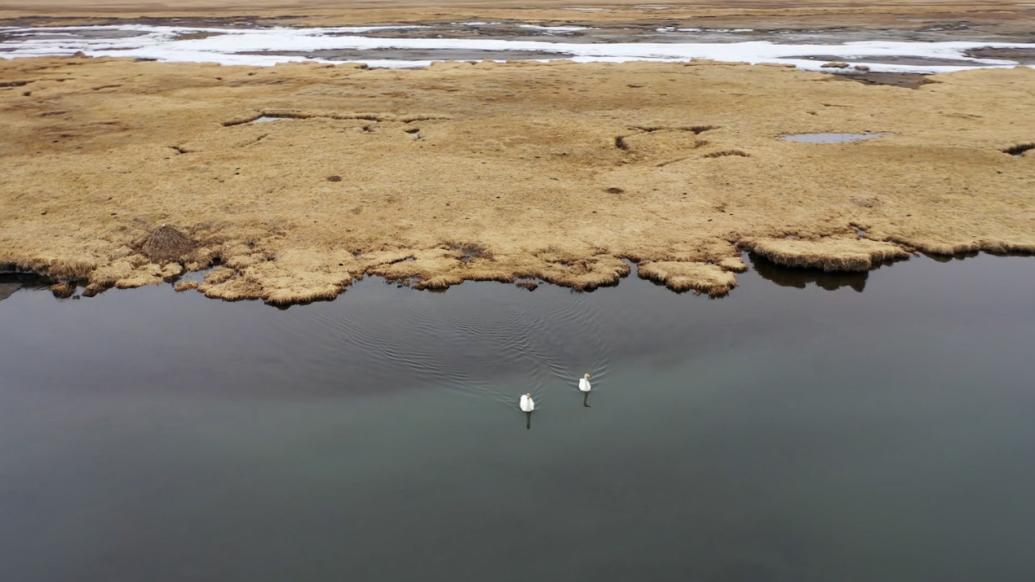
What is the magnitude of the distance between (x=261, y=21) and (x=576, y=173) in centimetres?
9048

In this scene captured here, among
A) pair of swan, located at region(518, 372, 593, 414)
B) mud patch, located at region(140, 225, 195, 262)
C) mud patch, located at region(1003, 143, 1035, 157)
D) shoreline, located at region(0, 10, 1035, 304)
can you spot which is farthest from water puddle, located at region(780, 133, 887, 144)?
mud patch, located at region(140, 225, 195, 262)

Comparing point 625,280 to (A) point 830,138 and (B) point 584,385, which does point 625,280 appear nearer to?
(B) point 584,385

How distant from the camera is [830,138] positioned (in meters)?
35.7

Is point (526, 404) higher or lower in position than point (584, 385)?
lower

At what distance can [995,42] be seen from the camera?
239 ft

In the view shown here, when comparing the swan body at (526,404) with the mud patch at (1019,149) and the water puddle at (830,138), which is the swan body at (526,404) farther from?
the mud patch at (1019,149)

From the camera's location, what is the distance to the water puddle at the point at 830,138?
3484 centimetres

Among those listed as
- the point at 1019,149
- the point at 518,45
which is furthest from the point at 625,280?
the point at 518,45

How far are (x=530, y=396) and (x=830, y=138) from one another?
84.8ft

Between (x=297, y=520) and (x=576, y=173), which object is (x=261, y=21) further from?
(x=297, y=520)

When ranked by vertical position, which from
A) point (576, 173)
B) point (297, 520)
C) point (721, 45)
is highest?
point (721, 45)

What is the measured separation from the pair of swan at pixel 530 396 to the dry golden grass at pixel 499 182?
5.25 meters

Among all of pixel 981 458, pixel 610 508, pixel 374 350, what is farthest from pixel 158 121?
pixel 981 458

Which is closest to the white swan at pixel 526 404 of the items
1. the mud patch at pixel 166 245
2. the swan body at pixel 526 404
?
the swan body at pixel 526 404
